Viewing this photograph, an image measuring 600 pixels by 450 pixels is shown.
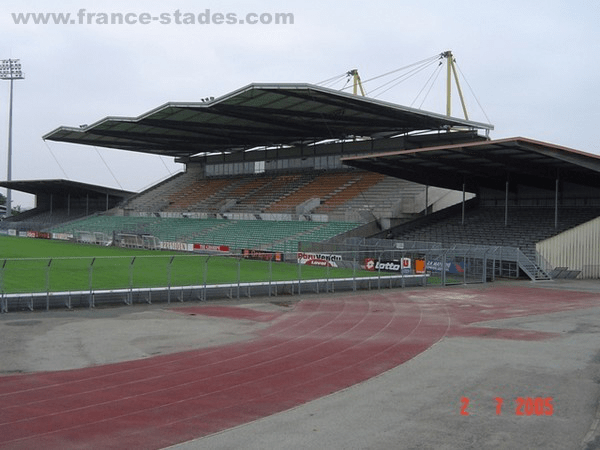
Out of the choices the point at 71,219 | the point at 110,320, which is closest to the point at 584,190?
the point at 110,320

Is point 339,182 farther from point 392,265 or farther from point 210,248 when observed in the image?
point 392,265

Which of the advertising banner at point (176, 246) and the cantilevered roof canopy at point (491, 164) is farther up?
the cantilevered roof canopy at point (491, 164)

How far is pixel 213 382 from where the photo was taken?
10484mm

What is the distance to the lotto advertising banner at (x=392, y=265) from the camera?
89.9 feet

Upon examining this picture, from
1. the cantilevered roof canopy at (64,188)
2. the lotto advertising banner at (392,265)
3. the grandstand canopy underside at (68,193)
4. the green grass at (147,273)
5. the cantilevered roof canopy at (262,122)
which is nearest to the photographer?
the green grass at (147,273)

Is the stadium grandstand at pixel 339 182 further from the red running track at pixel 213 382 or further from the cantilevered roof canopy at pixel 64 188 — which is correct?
the red running track at pixel 213 382

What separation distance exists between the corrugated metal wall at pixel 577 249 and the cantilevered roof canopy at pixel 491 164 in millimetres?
3389

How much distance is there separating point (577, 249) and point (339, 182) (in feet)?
89.9

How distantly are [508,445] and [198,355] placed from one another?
7166 millimetres

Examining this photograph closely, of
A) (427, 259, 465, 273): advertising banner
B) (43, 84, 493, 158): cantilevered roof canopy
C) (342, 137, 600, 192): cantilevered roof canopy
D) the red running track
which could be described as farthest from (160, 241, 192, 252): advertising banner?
the red running track

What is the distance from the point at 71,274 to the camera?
27266 millimetres

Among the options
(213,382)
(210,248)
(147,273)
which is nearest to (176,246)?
(210,248)

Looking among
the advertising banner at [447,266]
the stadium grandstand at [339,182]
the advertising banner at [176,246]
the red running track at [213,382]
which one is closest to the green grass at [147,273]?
the advertising banner at [447,266]

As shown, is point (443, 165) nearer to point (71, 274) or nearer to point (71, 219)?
point (71, 274)
